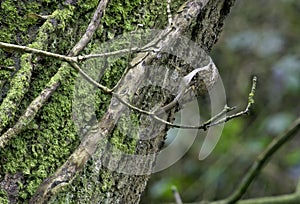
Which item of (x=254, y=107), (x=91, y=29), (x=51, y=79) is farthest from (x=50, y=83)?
(x=254, y=107)

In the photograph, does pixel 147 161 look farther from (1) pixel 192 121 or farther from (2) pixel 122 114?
(1) pixel 192 121

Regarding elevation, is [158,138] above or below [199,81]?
below

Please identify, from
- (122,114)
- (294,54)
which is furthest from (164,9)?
(294,54)

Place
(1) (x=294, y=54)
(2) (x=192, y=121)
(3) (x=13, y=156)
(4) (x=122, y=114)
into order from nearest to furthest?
(3) (x=13, y=156), (4) (x=122, y=114), (2) (x=192, y=121), (1) (x=294, y=54)

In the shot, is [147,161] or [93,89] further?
[147,161]

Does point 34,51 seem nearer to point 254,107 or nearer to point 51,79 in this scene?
point 51,79

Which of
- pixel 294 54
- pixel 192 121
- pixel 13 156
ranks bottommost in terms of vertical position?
pixel 294 54

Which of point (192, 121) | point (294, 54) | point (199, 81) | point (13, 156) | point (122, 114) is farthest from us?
point (294, 54)

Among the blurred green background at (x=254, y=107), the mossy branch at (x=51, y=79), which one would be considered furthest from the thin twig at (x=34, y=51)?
the blurred green background at (x=254, y=107)

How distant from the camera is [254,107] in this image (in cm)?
307

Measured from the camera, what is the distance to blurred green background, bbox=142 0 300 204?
111 inches

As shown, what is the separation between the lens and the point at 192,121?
4.52ft

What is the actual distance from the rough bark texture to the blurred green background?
1.75 m

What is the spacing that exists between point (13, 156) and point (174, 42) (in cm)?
35
